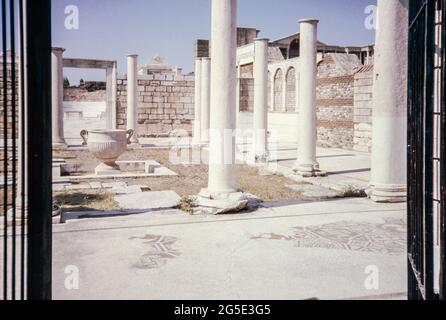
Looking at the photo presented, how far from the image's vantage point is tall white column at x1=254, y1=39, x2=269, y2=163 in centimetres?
1295

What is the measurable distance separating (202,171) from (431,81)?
31.7ft

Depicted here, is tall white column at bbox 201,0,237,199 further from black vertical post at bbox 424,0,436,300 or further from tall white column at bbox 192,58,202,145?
tall white column at bbox 192,58,202,145

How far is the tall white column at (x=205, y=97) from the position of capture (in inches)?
651

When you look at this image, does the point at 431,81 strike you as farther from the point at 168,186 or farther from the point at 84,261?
the point at 168,186

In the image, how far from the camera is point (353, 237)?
5344 millimetres

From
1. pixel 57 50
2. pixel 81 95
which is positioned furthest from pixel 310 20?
pixel 81 95

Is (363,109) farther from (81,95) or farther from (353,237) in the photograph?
(81,95)

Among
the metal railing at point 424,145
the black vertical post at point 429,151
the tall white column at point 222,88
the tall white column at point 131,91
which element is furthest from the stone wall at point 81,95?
the black vertical post at point 429,151

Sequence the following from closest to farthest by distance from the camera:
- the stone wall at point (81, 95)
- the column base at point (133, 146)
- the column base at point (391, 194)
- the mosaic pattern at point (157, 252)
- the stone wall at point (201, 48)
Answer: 1. the mosaic pattern at point (157, 252)
2. the column base at point (391, 194)
3. the column base at point (133, 146)
4. the stone wall at point (201, 48)
5. the stone wall at point (81, 95)

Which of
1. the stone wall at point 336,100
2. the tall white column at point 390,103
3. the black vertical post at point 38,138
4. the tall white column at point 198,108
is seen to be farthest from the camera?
the stone wall at point 336,100

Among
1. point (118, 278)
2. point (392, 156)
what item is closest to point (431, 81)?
point (118, 278)

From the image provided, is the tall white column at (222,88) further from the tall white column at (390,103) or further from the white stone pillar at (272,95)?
the white stone pillar at (272,95)

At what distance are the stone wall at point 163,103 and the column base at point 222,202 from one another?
57.0ft

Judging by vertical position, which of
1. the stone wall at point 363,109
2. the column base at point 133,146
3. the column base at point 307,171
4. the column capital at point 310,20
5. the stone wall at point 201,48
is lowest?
the column base at point 307,171
